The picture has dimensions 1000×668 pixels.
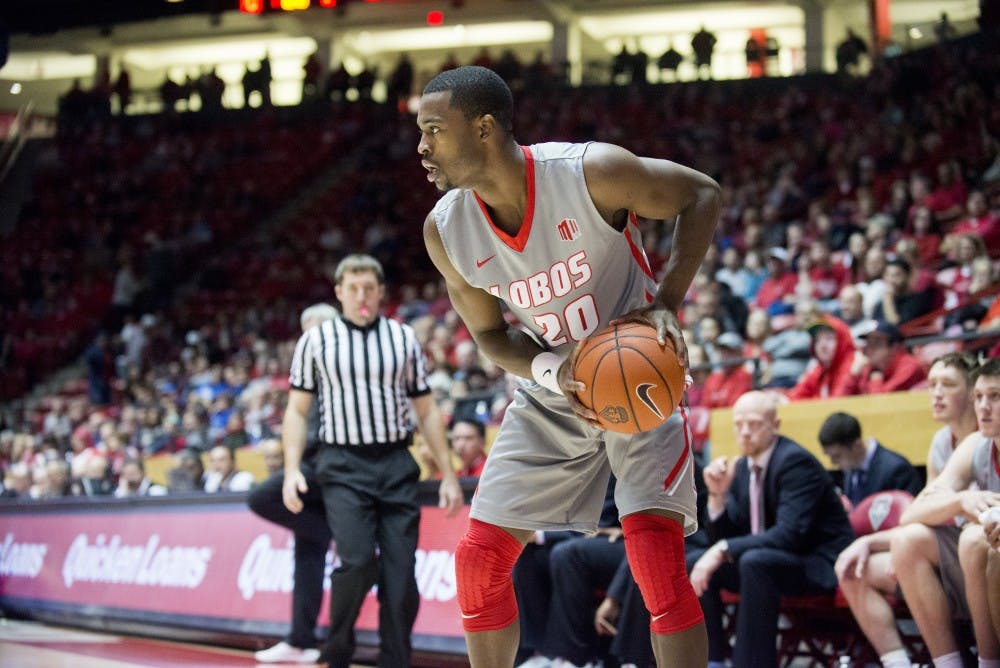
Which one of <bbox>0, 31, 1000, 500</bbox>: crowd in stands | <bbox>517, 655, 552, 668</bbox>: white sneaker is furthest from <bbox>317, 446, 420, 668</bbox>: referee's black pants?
<bbox>0, 31, 1000, 500</bbox>: crowd in stands

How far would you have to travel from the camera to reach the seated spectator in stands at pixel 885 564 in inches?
174

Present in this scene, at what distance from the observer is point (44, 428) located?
15094mm

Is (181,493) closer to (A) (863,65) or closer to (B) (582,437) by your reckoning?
(B) (582,437)

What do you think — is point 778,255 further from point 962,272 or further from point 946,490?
point 946,490

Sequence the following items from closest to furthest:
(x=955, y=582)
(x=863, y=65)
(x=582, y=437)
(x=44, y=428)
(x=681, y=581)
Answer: (x=681, y=581) → (x=582, y=437) → (x=955, y=582) → (x=44, y=428) → (x=863, y=65)

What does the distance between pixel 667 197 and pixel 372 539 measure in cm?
258

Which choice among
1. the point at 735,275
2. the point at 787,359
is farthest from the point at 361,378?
the point at 735,275

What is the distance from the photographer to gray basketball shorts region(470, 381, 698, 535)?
311 centimetres

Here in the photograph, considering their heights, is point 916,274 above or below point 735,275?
below

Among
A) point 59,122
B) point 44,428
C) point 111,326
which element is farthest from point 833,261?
point 59,122

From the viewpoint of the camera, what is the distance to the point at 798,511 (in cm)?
480

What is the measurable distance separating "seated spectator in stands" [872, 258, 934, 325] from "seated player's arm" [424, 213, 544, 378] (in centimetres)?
574

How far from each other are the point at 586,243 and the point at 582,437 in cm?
53

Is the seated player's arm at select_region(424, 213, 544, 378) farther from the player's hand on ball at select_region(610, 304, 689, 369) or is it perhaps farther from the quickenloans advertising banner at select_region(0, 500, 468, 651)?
the quickenloans advertising banner at select_region(0, 500, 468, 651)
